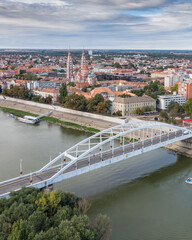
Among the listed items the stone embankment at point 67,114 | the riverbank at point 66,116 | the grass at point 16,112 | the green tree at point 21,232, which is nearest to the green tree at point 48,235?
the green tree at point 21,232

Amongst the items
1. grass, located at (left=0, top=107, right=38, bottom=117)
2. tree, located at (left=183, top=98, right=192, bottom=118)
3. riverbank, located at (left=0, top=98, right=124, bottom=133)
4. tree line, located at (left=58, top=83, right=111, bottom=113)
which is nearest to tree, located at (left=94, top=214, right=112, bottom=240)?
riverbank, located at (left=0, top=98, right=124, bottom=133)

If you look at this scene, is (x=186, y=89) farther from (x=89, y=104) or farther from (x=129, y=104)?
(x=89, y=104)

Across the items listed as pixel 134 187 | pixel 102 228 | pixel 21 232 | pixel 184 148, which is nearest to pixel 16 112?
pixel 184 148

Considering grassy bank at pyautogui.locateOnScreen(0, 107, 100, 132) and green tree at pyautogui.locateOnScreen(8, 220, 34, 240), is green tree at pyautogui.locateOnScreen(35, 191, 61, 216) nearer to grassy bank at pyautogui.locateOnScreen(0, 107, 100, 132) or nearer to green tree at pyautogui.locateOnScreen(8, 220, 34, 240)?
green tree at pyautogui.locateOnScreen(8, 220, 34, 240)

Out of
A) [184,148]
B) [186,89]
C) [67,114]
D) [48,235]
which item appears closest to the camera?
[48,235]

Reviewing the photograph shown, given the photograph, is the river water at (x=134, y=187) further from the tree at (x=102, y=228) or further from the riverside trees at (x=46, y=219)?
the riverside trees at (x=46, y=219)

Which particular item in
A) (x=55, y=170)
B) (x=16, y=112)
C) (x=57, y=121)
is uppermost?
(x=55, y=170)

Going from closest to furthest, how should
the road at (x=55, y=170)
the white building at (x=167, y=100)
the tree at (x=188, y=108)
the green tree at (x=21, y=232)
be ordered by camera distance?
1. the green tree at (x=21, y=232)
2. the road at (x=55, y=170)
3. the tree at (x=188, y=108)
4. the white building at (x=167, y=100)
